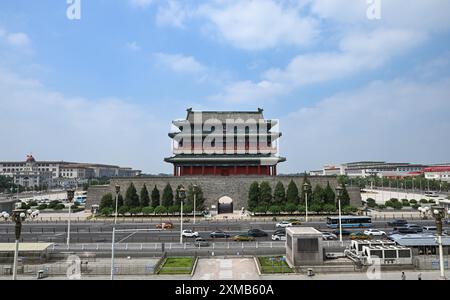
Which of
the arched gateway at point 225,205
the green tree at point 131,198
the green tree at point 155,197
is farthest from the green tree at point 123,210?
the arched gateway at point 225,205

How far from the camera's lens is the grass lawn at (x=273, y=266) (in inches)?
635

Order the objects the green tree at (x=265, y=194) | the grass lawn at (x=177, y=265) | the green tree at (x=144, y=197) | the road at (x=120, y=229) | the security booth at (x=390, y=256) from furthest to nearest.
A: the green tree at (x=144, y=197), the green tree at (x=265, y=194), the road at (x=120, y=229), the security booth at (x=390, y=256), the grass lawn at (x=177, y=265)

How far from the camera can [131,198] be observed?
129 ft

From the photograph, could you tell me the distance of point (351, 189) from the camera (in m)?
43.9

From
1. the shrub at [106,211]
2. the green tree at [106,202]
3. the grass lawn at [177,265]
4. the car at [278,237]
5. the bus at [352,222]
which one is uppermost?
the green tree at [106,202]

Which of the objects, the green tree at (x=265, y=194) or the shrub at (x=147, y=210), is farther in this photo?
the green tree at (x=265, y=194)

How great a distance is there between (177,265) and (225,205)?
27633mm

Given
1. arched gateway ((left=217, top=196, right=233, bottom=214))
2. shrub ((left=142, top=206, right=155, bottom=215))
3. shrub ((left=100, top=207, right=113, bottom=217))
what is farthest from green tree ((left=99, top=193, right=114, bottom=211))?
arched gateway ((left=217, top=196, right=233, bottom=214))

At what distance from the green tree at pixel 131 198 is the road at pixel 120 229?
16.1 feet

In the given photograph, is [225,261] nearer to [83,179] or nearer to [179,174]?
[179,174]

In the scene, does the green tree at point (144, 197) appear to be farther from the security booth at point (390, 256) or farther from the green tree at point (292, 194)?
the security booth at point (390, 256)

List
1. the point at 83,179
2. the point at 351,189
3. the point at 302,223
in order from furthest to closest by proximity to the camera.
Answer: the point at 83,179 → the point at 351,189 → the point at 302,223
